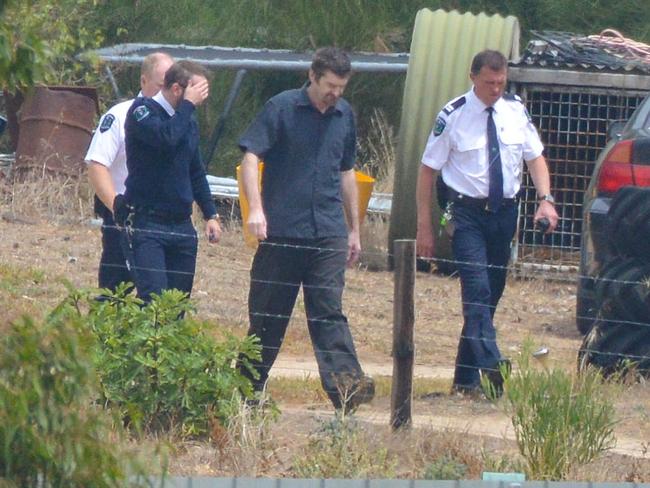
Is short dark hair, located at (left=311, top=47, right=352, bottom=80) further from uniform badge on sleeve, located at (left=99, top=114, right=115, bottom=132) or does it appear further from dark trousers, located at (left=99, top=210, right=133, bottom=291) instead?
dark trousers, located at (left=99, top=210, right=133, bottom=291)

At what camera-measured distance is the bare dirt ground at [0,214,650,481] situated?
677cm

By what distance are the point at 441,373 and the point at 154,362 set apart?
9.31 ft

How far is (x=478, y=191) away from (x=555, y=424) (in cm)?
202

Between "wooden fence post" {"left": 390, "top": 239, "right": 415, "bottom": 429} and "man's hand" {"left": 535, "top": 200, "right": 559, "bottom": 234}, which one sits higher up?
"man's hand" {"left": 535, "top": 200, "right": 559, "bottom": 234}

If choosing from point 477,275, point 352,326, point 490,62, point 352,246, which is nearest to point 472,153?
point 490,62

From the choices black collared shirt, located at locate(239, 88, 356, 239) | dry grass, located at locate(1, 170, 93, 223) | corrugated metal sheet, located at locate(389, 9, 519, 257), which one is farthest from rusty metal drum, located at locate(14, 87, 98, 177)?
black collared shirt, located at locate(239, 88, 356, 239)

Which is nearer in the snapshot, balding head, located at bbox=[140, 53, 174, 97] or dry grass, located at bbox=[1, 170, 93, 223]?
balding head, located at bbox=[140, 53, 174, 97]

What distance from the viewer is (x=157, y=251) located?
6.88 m

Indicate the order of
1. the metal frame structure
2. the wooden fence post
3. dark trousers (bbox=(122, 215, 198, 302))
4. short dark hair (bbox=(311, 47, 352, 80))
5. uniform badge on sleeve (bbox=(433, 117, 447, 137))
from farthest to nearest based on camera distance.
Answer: the metal frame structure, uniform badge on sleeve (bbox=(433, 117, 447, 137)), dark trousers (bbox=(122, 215, 198, 302)), short dark hair (bbox=(311, 47, 352, 80)), the wooden fence post

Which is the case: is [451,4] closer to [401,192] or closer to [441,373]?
[401,192]

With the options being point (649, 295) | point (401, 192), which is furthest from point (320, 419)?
point (401, 192)

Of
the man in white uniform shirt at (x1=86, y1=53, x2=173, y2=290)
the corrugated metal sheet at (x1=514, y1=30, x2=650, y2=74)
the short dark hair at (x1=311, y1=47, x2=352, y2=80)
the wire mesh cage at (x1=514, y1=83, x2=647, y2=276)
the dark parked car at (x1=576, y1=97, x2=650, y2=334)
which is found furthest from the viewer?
the wire mesh cage at (x1=514, y1=83, x2=647, y2=276)

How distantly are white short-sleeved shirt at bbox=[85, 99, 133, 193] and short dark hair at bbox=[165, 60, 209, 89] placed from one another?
365 millimetres

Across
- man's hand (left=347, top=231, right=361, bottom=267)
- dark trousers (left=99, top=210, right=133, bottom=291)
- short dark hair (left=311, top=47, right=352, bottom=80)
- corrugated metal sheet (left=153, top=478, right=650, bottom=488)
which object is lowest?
corrugated metal sheet (left=153, top=478, right=650, bottom=488)
